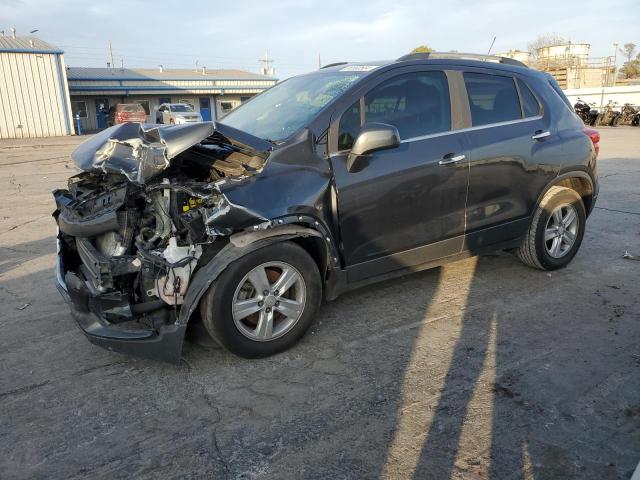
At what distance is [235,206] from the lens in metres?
3.15

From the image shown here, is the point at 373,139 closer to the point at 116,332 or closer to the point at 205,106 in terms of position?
the point at 116,332

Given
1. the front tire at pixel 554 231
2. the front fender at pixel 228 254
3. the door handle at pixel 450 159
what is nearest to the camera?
the front fender at pixel 228 254

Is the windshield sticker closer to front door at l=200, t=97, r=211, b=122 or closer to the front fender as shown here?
the front fender

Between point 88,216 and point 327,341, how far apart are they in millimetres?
1882

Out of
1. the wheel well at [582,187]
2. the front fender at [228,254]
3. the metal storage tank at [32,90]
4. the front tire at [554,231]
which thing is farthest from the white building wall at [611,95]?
the front fender at [228,254]

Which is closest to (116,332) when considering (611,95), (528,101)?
(528,101)

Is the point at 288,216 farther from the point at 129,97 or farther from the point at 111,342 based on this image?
the point at 129,97

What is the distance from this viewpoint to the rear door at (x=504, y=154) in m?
4.29

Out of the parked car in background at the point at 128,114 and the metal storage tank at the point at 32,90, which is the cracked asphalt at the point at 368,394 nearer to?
the parked car in background at the point at 128,114

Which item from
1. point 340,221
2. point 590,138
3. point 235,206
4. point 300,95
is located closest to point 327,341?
point 340,221

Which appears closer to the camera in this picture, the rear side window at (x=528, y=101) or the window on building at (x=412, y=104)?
the window on building at (x=412, y=104)

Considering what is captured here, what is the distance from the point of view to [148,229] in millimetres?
3471

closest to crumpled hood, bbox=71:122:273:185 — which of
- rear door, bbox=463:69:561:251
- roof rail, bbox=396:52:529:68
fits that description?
roof rail, bbox=396:52:529:68

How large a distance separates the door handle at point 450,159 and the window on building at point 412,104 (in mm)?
225
